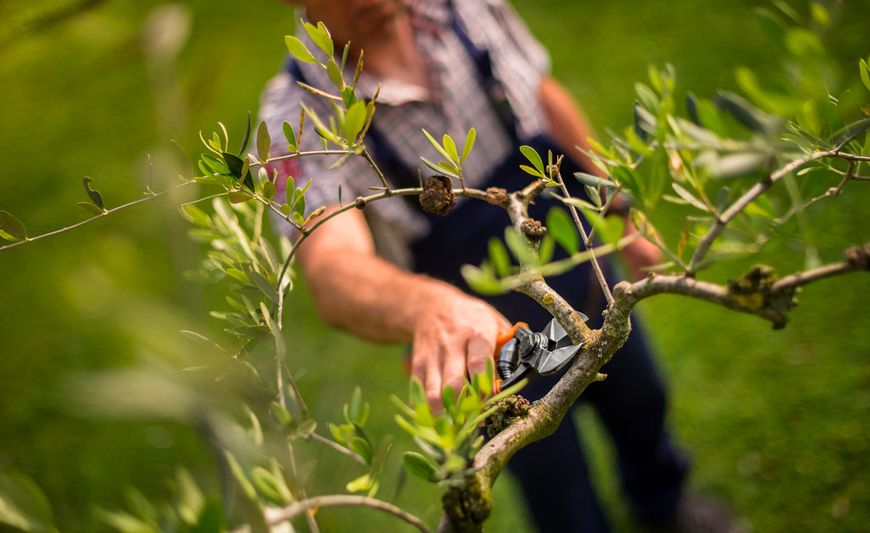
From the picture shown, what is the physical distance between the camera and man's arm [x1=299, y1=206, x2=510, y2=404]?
0.64m

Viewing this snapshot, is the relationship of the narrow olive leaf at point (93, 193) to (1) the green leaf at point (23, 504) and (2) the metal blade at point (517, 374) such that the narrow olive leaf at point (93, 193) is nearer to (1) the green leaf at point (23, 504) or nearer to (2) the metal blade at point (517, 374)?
(1) the green leaf at point (23, 504)

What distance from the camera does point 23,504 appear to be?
39 cm

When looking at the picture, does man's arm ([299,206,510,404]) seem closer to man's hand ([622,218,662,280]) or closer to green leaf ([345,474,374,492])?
green leaf ([345,474,374,492])

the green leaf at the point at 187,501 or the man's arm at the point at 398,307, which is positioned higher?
the green leaf at the point at 187,501

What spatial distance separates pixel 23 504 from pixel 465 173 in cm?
95

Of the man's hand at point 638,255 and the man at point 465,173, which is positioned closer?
the man at point 465,173

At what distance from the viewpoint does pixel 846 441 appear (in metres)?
1.52

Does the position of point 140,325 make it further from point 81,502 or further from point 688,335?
point 81,502

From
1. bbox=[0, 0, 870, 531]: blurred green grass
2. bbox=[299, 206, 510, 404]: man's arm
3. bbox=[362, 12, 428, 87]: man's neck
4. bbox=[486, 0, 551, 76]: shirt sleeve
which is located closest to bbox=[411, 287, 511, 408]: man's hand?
bbox=[299, 206, 510, 404]: man's arm

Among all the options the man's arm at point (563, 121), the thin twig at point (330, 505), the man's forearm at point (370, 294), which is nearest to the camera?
the thin twig at point (330, 505)

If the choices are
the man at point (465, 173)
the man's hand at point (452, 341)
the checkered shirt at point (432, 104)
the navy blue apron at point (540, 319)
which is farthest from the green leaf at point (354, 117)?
the navy blue apron at point (540, 319)

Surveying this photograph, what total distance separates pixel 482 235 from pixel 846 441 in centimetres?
102

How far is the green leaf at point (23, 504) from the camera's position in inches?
15.3

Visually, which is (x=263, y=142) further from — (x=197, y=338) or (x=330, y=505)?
(x=330, y=505)
